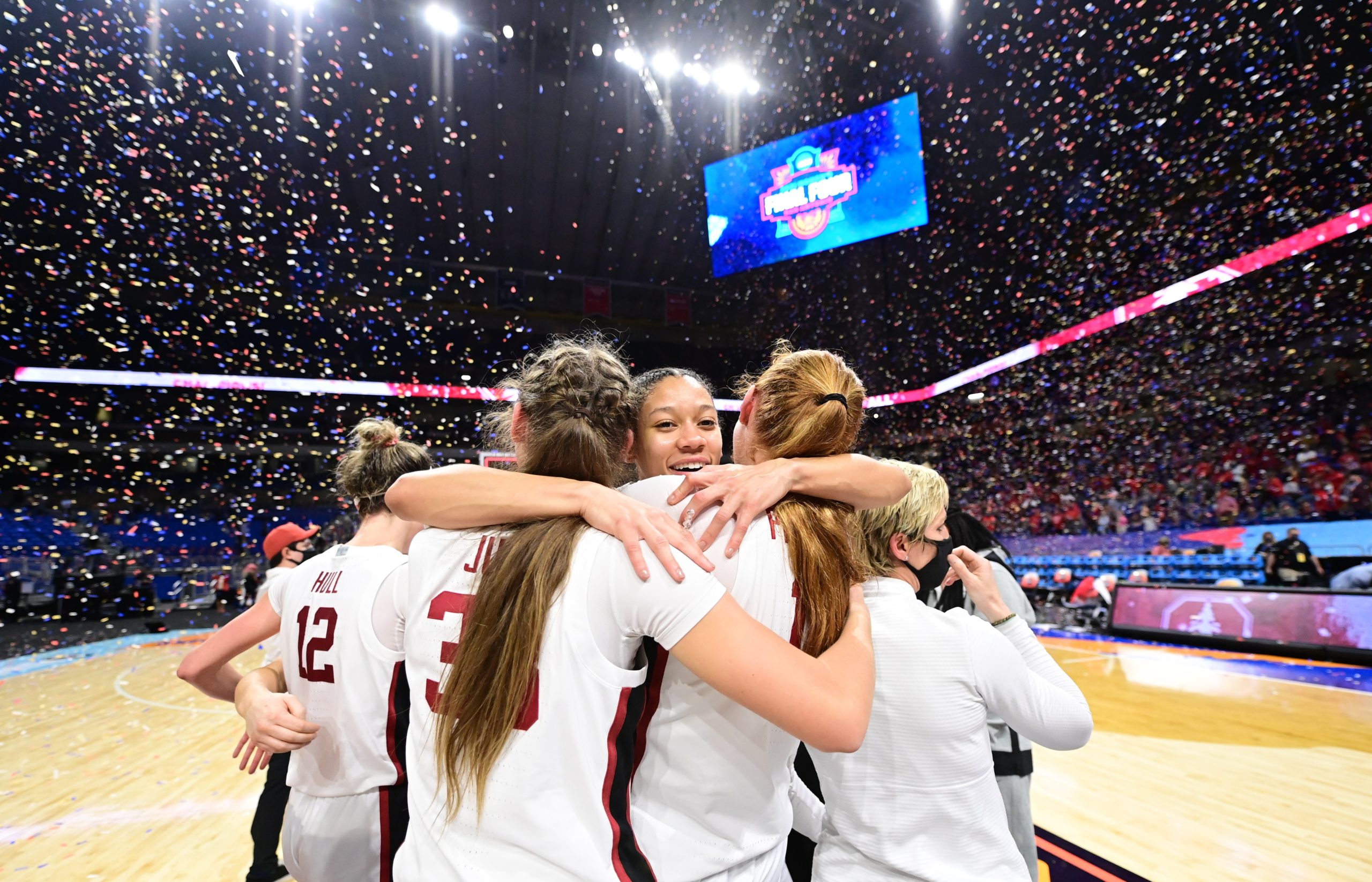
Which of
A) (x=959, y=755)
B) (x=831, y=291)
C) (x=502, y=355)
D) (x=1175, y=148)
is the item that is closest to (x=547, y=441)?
(x=959, y=755)

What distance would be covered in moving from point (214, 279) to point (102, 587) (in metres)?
5.66

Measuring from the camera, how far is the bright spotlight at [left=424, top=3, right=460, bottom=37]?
7.12 metres

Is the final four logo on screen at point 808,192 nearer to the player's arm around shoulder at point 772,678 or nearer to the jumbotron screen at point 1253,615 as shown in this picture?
the jumbotron screen at point 1253,615

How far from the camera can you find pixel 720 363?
15.6 m

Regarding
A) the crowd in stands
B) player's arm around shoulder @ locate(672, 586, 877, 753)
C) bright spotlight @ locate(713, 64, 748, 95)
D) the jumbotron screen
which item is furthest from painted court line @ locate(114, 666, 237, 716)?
the jumbotron screen

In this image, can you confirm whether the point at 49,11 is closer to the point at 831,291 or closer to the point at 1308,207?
the point at 831,291

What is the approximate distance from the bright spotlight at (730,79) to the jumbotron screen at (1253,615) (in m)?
9.13

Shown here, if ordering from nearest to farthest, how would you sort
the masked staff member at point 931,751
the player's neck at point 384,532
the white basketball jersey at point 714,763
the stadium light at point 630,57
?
the white basketball jersey at point 714,763
the masked staff member at point 931,751
the player's neck at point 384,532
the stadium light at point 630,57

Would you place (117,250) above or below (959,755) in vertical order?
above

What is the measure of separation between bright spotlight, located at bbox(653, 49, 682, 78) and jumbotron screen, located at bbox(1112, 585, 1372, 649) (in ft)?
30.9

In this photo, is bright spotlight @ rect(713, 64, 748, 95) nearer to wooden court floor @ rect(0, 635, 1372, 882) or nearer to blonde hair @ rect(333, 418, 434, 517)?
wooden court floor @ rect(0, 635, 1372, 882)

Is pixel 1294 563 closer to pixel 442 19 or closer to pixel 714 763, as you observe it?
pixel 714 763

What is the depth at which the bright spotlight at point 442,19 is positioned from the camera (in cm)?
712

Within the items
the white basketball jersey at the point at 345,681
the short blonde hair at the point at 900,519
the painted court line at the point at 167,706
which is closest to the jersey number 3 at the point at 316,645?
the white basketball jersey at the point at 345,681
